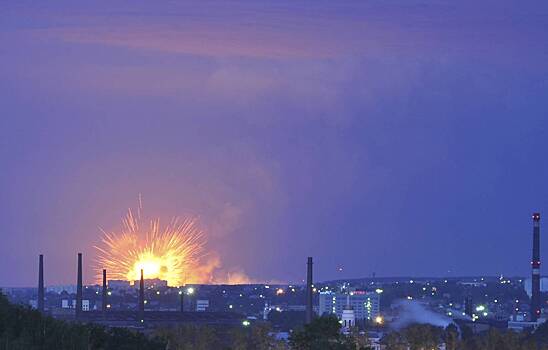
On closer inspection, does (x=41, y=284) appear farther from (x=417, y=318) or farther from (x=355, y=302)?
(x=355, y=302)

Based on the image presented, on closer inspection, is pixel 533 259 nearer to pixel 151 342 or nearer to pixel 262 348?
pixel 262 348

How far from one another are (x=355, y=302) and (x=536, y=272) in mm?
33863

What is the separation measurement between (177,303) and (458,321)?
65.0 m

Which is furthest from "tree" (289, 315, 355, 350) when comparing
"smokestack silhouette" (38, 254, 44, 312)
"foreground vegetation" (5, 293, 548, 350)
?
"smokestack silhouette" (38, 254, 44, 312)

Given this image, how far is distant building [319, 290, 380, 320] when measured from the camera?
6895 inches

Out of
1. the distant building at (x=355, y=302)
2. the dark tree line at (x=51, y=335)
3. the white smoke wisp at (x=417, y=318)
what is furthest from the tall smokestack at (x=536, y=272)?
the dark tree line at (x=51, y=335)

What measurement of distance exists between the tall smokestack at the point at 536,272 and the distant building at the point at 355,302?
25.6m

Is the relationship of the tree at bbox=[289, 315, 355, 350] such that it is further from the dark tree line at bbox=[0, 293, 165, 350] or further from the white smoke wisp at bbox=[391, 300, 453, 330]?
the white smoke wisp at bbox=[391, 300, 453, 330]

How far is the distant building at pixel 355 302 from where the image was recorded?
575 ft

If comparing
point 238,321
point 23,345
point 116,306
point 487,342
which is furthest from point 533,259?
point 23,345

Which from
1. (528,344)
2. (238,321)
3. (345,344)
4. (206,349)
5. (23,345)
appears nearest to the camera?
(23,345)

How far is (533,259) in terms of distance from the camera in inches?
6024

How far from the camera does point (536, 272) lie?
15025 centimetres

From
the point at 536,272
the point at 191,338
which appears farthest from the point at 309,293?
the point at 536,272
